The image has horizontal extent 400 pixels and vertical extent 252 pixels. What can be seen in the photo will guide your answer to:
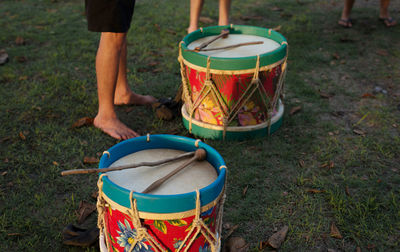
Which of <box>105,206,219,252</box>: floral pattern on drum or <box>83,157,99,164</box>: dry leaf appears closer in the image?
<box>105,206,219,252</box>: floral pattern on drum

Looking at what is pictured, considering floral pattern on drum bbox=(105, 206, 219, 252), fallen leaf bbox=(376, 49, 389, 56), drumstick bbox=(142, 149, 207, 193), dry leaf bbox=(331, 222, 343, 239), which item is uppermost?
drumstick bbox=(142, 149, 207, 193)

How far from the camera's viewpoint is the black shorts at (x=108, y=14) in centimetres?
250

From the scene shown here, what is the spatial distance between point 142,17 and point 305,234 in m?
4.17

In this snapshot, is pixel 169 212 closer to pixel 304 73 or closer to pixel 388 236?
pixel 388 236

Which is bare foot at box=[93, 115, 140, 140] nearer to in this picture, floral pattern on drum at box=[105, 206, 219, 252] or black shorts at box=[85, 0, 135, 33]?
black shorts at box=[85, 0, 135, 33]

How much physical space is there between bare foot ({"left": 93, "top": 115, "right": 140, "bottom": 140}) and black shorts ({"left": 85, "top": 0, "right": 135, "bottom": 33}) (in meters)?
0.72

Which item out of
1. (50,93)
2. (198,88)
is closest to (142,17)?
(50,93)

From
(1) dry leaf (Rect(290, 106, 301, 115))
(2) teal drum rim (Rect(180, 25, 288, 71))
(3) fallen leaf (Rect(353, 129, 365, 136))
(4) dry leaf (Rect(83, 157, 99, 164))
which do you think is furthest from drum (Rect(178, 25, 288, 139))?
(4) dry leaf (Rect(83, 157, 99, 164))

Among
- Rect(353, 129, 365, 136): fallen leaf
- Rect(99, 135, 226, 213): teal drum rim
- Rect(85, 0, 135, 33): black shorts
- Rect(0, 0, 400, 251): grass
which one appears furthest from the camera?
Rect(353, 129, 365, 136): fallen leaf

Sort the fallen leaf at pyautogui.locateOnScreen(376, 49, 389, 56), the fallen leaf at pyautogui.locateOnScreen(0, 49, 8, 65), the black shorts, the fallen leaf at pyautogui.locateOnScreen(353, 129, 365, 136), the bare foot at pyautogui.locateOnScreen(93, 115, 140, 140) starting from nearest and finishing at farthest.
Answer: the black shorts → the bare foot at pyautogui.locateOnScreen(93, 115, 140, 140) → the fallen leaf at pyautogui.locateOnScreen(353, 129, 365, 136) → the fallen leaf at pyautogui.locateOnScreen(0, 49, 8, 65) → the fallen leaf at pyautogui.locateOnScreen(376, 49, 389, 56)

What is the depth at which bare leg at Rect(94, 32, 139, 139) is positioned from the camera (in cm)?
274

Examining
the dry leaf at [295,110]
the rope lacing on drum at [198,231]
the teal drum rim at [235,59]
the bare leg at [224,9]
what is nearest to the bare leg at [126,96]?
the teal drum rim at [235,59]

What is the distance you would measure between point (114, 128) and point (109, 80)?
0.37 metres

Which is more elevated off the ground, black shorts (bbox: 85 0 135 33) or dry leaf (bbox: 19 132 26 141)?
black shorts (bbox: 85 0 135 33)
